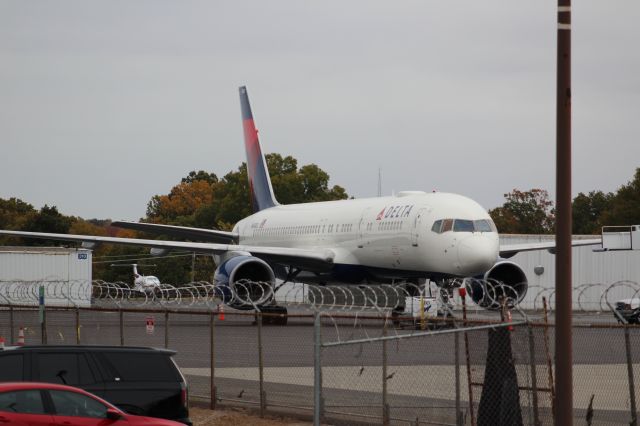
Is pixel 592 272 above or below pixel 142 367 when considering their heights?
above

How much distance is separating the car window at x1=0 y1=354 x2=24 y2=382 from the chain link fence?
335 centimetres

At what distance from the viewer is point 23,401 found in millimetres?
13164

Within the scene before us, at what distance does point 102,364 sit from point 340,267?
88.4 ft

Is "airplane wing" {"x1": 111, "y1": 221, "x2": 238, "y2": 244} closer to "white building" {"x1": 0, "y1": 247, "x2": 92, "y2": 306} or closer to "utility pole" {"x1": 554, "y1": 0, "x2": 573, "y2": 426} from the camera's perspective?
"white building" {"x1": 0, "y1": 247, "x2": 92, "y2": 306}

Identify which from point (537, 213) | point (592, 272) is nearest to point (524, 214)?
point (537, 213)

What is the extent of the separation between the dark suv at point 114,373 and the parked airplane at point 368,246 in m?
15.8

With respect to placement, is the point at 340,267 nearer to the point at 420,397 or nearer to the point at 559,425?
the point at 420,397

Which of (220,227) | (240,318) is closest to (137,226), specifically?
(240,318)

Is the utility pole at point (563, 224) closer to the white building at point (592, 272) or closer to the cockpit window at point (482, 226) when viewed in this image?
the cockpit window at point (482, 226)

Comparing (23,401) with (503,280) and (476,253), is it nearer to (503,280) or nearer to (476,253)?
(476,253)

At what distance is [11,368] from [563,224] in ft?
23.9

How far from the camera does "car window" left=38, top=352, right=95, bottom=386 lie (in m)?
15.6

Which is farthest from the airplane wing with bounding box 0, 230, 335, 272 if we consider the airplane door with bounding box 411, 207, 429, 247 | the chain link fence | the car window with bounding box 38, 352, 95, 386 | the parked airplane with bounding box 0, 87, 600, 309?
the car window with bounding box 38, 352, 95, 386

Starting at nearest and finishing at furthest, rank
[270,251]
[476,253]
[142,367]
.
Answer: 1. [142,367]
2. [476,253]
3. [270,251]
